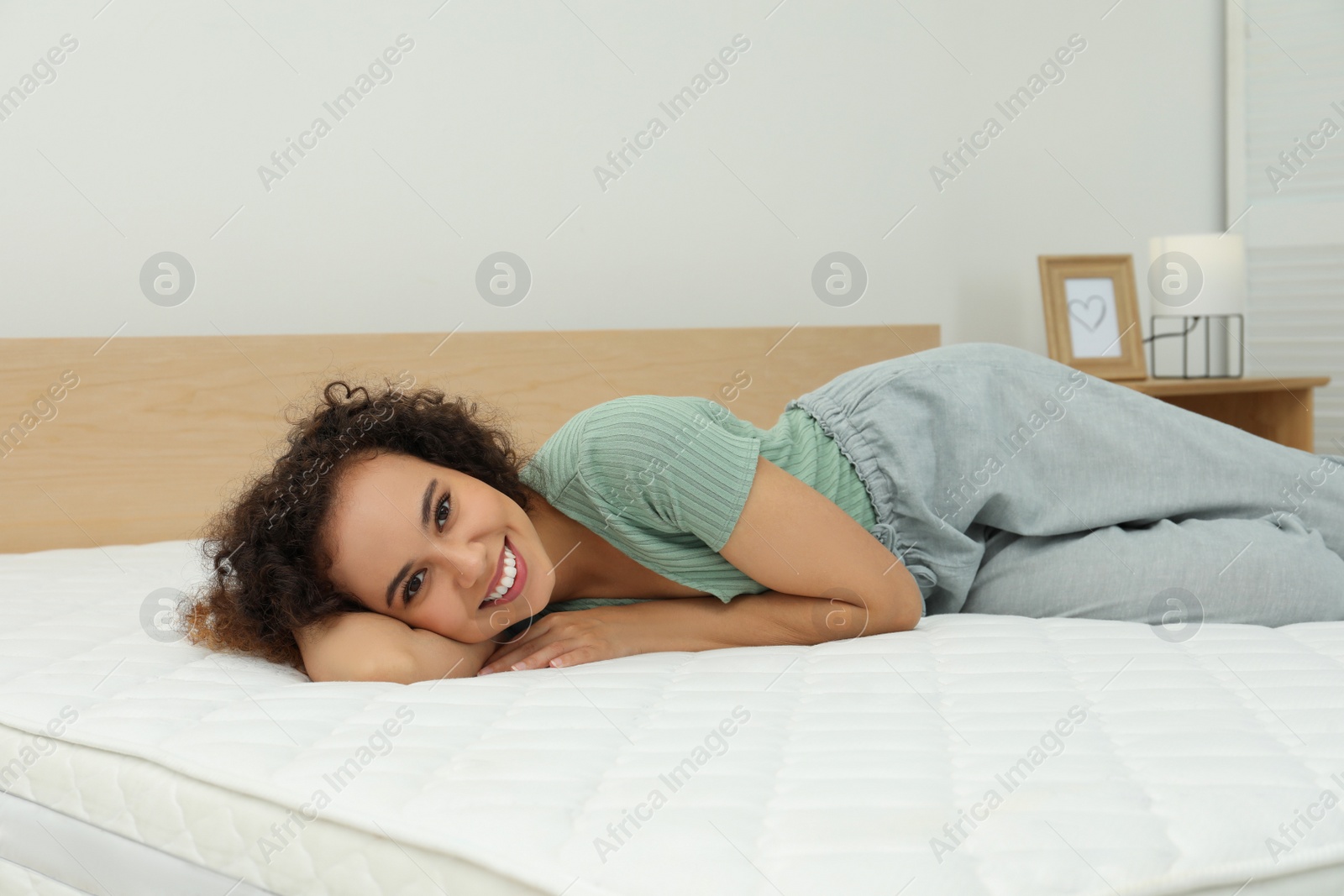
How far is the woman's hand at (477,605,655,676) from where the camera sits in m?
0.96

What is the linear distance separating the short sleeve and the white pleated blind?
2.31m

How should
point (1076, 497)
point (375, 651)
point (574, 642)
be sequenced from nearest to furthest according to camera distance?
point (375, 651) < point (574, 642) < point (1076, 497)

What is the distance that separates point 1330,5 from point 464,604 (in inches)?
111

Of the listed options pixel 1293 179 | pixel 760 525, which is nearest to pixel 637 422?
pixel 760 525

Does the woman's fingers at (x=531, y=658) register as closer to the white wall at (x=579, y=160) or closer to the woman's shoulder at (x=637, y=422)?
the woman's shoulder at (x=637, y=422)

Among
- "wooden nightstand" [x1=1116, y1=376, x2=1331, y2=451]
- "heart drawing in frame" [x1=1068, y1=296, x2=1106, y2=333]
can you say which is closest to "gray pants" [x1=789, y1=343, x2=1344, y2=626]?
"wooden nightstand" [x1=1116, y1=376, x2=1331, y2=451]

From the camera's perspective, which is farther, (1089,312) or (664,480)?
(1089,312)

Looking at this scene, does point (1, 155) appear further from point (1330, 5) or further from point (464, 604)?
point (1330, 5)

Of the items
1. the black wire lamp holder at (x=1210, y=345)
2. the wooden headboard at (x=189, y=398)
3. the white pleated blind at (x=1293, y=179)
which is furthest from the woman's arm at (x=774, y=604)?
the white pleated blind at (x=1293, y=179)

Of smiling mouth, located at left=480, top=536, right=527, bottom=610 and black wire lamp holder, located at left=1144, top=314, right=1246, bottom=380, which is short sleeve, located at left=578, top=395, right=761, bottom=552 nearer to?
smiling mouth, located at left=480, top=536, right=527, bottom=610

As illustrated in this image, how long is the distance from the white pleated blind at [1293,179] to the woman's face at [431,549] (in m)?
2.47

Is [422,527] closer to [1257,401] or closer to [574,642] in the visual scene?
[574,642]

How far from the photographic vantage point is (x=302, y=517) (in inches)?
35.9

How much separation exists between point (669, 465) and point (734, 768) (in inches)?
14.5
